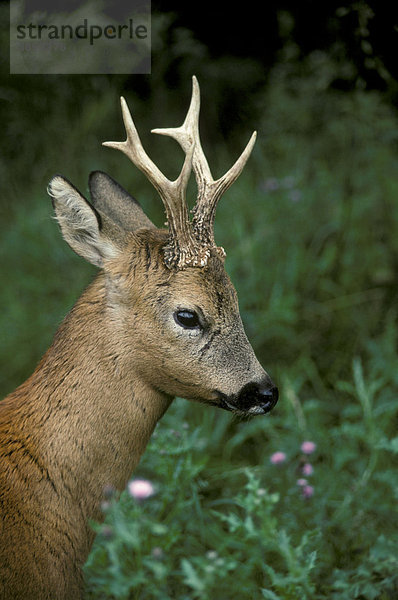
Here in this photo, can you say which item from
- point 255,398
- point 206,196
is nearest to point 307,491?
point 255,398

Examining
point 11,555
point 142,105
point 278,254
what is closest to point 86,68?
point 142,105

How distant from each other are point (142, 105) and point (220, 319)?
4.12 m

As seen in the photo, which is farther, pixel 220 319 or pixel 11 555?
pixel 220 319

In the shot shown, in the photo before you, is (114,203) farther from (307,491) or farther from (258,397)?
A: (307,491)

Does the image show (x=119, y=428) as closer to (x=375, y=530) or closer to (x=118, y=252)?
(x=118, y=252)

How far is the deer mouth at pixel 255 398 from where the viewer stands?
9.61 feet

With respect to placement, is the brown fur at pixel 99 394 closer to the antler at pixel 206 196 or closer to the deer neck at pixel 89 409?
the deer neck at pixel 89 409

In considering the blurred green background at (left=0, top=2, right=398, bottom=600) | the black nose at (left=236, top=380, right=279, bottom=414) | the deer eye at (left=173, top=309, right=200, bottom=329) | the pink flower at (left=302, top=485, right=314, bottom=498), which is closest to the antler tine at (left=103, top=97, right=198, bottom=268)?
the deer eye at (left=173, top=309, right=200, bottom=329)

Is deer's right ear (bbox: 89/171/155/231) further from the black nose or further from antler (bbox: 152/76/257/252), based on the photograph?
the black nose

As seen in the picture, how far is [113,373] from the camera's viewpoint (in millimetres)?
2932

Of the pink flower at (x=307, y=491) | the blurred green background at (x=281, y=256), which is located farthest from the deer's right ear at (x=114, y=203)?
the pink flower at (x=307, y=491)

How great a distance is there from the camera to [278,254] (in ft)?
17.3

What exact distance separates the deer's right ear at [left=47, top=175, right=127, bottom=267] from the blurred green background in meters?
0.77

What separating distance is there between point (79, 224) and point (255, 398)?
96cm
